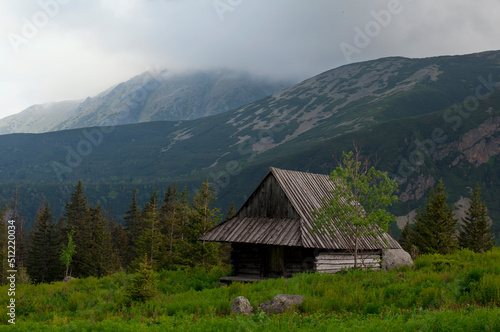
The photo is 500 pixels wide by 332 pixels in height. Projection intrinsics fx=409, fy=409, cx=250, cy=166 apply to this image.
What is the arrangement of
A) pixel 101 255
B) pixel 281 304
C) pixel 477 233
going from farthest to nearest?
pixel 101 255 < pixel 477 233 < pixel 281 304

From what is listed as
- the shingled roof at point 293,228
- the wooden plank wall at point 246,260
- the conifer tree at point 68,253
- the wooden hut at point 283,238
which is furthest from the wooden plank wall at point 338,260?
the conifer tree at point 68,253

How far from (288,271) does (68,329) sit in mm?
15241

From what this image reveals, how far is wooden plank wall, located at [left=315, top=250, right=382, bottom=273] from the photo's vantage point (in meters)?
23.1

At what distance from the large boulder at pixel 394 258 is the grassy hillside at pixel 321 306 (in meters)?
5.24

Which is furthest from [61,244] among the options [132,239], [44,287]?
[44,287]

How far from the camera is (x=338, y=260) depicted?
24.3 m

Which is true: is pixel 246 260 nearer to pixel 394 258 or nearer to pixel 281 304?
pixel 394 258

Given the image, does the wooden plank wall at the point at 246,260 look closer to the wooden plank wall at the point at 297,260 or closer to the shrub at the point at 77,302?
the wooden plank wall at the point at 297,260

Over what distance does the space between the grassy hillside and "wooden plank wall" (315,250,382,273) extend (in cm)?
399

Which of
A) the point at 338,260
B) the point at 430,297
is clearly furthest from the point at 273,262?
the point at 430,297

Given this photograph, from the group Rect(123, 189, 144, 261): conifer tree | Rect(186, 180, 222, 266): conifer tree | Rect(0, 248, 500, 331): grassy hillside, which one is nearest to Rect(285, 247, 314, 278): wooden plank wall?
Rect(0, 248, 500, 331): grassy hillside

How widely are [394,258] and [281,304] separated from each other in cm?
1558

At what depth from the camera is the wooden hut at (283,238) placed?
74.1 ft

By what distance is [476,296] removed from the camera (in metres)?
12.5
